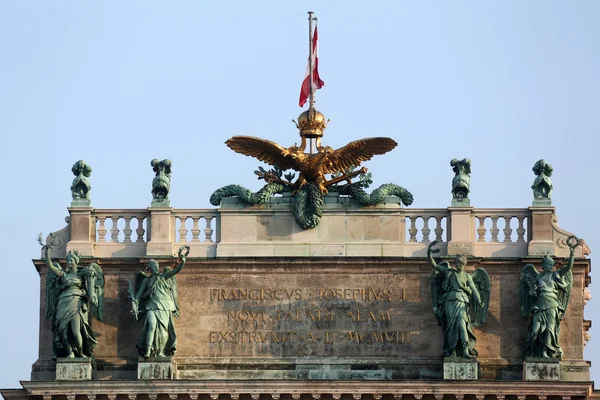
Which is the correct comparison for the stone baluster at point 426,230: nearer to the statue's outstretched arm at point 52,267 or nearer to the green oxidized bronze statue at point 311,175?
the green oxidized bronze statue at point 311,175

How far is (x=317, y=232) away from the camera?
100000 millimetres

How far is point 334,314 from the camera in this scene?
99.6m

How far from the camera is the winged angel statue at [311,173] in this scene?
99812mm

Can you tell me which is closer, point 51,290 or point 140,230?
point 51,290

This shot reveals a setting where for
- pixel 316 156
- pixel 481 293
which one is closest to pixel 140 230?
pixel 316 156

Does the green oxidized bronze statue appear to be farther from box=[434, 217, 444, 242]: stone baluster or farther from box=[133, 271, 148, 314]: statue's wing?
box=[133, 271, 148, 314]: statue's wing

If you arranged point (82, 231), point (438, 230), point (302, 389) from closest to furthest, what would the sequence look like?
point (302, 389)
point (438, 230)
point (82, 231)

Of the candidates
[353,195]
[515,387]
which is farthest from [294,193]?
[515,387]

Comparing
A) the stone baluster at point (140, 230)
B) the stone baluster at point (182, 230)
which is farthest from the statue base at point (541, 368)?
the stone baluster at point (140, 230)

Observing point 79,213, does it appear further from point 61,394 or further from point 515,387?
point 515,387

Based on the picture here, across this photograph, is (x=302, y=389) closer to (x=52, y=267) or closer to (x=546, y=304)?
(x=546, y=304)

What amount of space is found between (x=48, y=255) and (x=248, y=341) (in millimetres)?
5267

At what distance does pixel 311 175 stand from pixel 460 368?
240 inches

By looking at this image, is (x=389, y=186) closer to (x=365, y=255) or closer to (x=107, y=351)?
(x=365, y=255)
